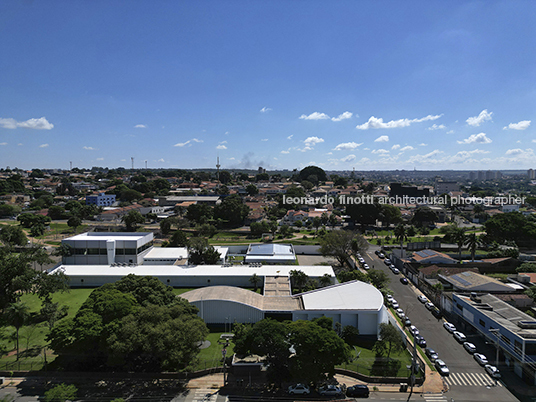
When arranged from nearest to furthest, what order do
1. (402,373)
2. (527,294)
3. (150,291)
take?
(402,373) < (150,291) < (527,294)

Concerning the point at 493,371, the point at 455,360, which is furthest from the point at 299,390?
the point at 493,371

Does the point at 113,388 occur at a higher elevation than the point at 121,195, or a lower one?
lower

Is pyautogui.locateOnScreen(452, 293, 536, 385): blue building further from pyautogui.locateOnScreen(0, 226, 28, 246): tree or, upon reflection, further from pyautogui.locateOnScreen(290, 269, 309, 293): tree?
pyautogui.locateOnScreen(0, 226, 28, 246): tree

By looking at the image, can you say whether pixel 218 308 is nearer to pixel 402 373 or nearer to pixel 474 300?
pixel 402 373

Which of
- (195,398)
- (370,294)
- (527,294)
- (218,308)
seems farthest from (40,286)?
(527,294)

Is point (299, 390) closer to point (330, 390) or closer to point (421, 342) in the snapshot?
point (330, 390)

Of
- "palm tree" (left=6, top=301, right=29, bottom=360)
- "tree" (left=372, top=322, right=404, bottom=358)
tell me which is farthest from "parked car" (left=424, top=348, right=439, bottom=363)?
"palm tree" (left=6, top=301, right=29, bottom=360)

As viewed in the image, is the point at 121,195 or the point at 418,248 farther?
the point at 121,195
